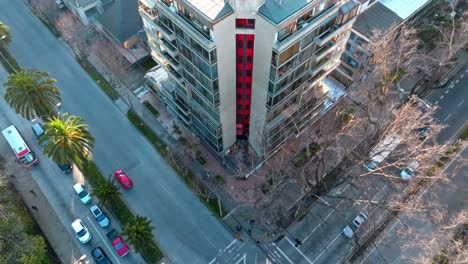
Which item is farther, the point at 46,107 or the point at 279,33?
the point at 46,107

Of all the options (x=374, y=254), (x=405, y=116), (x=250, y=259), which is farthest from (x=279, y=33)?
(x=374, y=254)

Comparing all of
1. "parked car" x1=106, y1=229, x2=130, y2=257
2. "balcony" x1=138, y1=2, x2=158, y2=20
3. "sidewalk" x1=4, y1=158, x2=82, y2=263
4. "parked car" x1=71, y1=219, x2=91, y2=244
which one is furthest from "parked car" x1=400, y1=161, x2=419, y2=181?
"sidewalk" x1=4, y1=158, x2=82, y2=263

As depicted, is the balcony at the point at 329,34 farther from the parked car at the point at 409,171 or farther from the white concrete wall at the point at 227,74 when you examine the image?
the parked car at the point at 409,171

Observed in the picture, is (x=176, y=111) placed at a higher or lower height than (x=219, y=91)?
higher

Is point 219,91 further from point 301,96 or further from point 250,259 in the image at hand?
point 250,259

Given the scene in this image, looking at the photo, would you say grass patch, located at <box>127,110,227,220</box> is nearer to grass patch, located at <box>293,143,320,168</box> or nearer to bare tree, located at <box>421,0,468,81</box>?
grass patch, located at <box>293,143,320,168</box>

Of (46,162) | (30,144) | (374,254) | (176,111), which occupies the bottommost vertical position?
(374,254)
